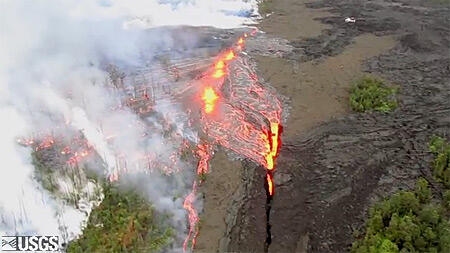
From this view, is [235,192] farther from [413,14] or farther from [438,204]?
[413,14]

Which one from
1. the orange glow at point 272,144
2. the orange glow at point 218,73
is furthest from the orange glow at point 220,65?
the orange glow at point 272,144

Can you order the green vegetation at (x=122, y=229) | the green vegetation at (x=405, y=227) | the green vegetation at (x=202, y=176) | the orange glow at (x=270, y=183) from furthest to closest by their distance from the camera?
the green vegetation at (x=202, y=176) < the orange glow at (x=270, y=183) < the green vegetation at (x=122, y=229) < the green vegetation at (x=405, y=227)

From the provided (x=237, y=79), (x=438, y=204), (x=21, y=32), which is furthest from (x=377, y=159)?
(x=21, y=32)

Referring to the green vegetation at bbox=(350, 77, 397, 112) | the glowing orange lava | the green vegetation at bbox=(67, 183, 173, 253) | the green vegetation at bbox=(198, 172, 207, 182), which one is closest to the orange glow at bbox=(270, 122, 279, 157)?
the glowing orange lava

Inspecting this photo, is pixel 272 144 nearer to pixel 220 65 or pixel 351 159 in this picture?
pixel 351 159

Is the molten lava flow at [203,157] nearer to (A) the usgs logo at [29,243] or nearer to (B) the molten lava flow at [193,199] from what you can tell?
(B) the molten lava flow at [193,199]

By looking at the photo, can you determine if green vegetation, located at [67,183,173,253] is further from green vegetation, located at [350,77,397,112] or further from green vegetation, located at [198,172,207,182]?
green vegetation, located at [350,77,397,112]
